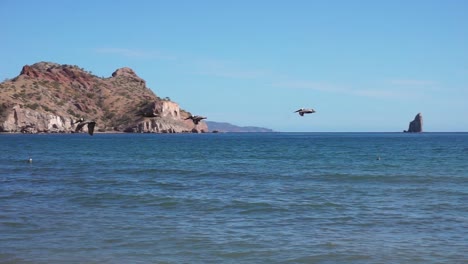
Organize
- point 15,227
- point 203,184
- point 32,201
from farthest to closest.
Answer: point 203,184, point 32,201, point 15,227

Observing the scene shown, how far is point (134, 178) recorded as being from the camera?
3403 centimetres

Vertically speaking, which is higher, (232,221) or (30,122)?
(30,122)

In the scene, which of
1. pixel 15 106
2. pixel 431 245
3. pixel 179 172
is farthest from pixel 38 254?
pixel 15 106

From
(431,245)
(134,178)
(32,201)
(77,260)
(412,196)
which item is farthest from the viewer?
(134,178)

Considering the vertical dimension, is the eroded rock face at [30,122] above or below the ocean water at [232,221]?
above

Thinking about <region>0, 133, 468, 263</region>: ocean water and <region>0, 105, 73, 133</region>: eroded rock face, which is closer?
<region>0, 133, 468, 263</region>: ocean water

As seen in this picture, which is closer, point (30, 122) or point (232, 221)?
point (232, 221)

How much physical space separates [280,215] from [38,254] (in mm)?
8617

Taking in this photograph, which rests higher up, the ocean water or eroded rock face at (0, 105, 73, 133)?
eroded rock face at (0, 105, 73, 133)

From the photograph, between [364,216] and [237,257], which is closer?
[237,257]

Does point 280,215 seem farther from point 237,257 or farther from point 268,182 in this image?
point 268,182

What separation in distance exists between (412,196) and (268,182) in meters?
9.03

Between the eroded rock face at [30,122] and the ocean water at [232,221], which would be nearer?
the ocean water at [232,221]

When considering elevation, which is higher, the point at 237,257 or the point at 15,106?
the point at 15,106
